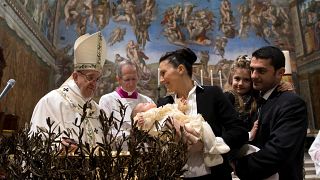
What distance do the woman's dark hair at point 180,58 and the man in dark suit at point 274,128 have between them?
448 millimetres

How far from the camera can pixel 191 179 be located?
2.11 metres

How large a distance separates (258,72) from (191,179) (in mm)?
868

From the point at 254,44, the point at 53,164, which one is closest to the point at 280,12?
the point at 254,44

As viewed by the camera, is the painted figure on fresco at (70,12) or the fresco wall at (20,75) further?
the painted figure on fresco at (70,12)

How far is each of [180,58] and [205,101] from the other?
0.33 m

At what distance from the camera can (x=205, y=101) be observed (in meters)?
2.25

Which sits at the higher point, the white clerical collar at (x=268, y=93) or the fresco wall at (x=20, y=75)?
the fresco wall at (x=20, y=75)

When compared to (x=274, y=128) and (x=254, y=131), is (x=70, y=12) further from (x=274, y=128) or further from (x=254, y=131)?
(x=274, y=128)

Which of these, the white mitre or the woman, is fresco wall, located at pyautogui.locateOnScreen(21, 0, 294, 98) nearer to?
the white mitre

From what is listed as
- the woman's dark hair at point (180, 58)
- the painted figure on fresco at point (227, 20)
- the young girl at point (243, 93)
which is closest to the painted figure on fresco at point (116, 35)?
the painted figure on fresco at point (227, 20)

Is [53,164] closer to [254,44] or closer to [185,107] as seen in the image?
[185,107]

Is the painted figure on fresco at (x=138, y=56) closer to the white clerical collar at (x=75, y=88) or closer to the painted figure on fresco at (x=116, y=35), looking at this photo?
the painted figure on fresco at (x=116, y=35)

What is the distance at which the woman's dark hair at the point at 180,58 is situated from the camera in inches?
88.9

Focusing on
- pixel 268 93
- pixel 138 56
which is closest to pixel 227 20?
pixel 138 56
